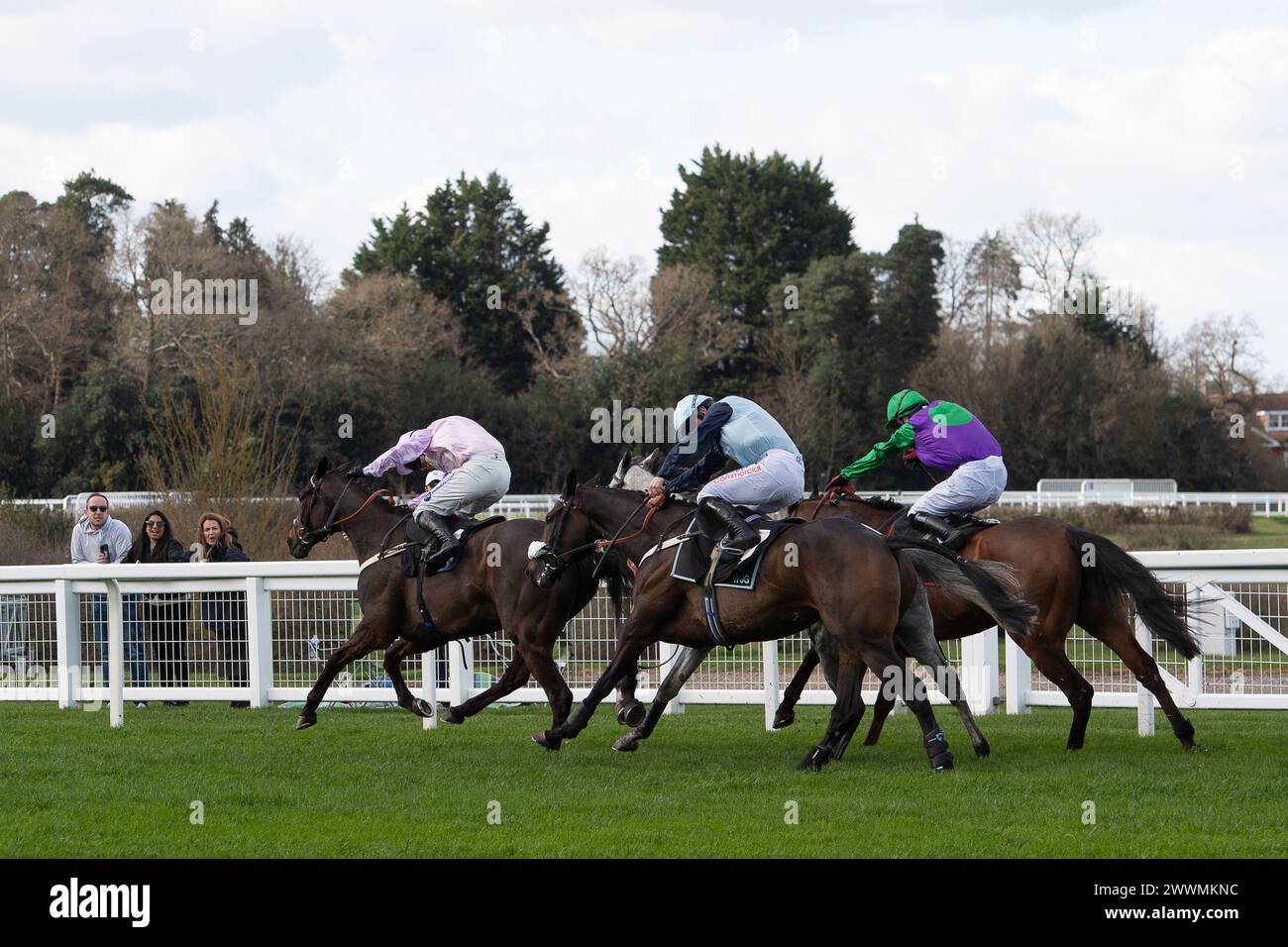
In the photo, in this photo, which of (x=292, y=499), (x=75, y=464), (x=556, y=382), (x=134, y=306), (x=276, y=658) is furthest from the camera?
(x=556, y=382)

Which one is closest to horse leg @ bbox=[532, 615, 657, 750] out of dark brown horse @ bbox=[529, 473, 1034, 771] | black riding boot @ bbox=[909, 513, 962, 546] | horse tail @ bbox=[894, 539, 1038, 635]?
dark brown horse @ bbox=[529, 473, 1034, 771]

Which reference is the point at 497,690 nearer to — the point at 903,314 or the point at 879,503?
the point at 879,503

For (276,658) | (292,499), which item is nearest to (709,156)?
(292,499)

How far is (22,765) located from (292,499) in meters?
10.2

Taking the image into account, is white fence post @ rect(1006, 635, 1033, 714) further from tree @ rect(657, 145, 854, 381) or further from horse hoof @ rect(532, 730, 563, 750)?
tree @ rect(657, 145, 854, 381)

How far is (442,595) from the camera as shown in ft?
29.4

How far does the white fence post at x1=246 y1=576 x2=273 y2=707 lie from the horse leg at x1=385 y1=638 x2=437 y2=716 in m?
1.66

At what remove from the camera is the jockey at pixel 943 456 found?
8.75 meters

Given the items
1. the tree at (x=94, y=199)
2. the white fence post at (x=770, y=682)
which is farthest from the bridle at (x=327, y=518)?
the tree at (x=94, y=199)

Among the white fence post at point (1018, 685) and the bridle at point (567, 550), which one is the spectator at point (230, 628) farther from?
the white fence post at point (1018, 685)

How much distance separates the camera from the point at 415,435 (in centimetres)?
928

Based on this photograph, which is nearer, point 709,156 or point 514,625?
point 514,625

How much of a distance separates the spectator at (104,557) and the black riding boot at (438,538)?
9.93 ft

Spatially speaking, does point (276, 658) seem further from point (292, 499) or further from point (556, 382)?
point (556, 382)
